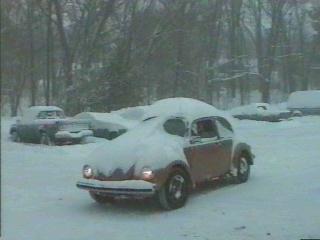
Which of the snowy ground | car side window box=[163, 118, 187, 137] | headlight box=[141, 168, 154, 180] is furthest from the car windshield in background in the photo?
headlight box=[141, 168, 154, 180]

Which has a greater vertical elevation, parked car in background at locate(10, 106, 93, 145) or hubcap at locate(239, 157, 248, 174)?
parked car in background at locate(10, 106, 93, 145)

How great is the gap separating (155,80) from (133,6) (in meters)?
5.72

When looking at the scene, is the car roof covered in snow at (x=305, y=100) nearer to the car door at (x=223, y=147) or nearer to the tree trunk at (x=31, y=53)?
the tree trunk at (x=31, y=53)

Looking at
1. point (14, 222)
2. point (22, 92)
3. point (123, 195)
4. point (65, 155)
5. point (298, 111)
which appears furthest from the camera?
point (22, 92)

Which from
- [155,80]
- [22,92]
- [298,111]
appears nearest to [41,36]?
[22,92]

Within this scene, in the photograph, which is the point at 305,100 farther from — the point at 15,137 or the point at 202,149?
the point at 202,149

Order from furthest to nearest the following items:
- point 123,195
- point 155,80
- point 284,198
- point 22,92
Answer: point 155,80 < point 22,92 < point 284,198 < point 123,195

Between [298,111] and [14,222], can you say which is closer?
[14,222]

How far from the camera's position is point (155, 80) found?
157ft

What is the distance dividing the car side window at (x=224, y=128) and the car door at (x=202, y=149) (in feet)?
0.59

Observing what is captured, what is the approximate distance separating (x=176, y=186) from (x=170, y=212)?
0.44 meters

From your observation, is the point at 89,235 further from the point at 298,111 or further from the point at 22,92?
the point at 22,92

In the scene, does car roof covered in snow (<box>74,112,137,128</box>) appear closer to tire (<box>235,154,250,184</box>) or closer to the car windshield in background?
the car windshield in background

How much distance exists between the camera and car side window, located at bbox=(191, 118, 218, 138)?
35.4 ft
